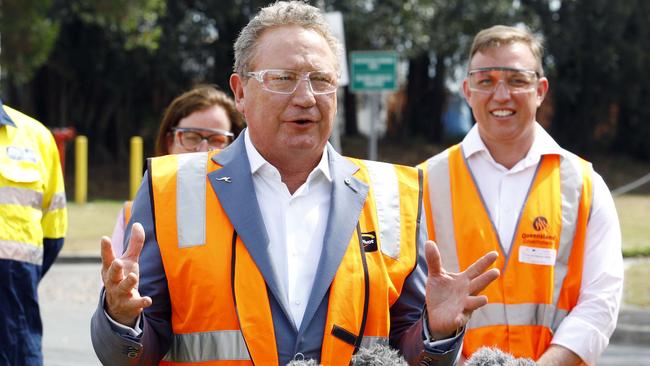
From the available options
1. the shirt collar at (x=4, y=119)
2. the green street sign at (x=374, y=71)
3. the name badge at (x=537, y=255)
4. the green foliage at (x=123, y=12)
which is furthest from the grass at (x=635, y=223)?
the shirt collar at (x=4, y=119)

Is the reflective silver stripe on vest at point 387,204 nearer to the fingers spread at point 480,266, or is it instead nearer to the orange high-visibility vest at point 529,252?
the fingers spread at point 480,266

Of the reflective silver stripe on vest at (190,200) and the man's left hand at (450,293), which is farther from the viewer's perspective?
the reflective silver stripe on vest at (190,200)

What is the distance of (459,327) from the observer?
2.84m

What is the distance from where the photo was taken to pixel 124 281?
8.82 ft

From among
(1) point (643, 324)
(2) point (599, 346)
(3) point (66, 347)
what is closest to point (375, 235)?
(2) point (599, 346)

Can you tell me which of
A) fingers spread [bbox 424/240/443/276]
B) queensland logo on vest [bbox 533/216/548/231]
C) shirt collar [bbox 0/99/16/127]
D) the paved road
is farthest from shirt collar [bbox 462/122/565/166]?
the paved road

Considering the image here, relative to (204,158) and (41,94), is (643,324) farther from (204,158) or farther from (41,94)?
(41,94)

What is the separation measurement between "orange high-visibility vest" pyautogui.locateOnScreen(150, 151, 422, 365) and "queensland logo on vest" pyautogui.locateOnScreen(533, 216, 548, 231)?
1.06 meters

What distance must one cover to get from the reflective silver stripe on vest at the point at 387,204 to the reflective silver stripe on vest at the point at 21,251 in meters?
1.99

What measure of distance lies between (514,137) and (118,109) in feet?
82.7

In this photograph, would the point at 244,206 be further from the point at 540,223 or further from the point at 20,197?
the point at 20,197

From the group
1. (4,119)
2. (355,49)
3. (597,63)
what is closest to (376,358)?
(4,119)

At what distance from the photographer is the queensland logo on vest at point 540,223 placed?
3.99 m

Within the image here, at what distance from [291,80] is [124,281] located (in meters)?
0.78
